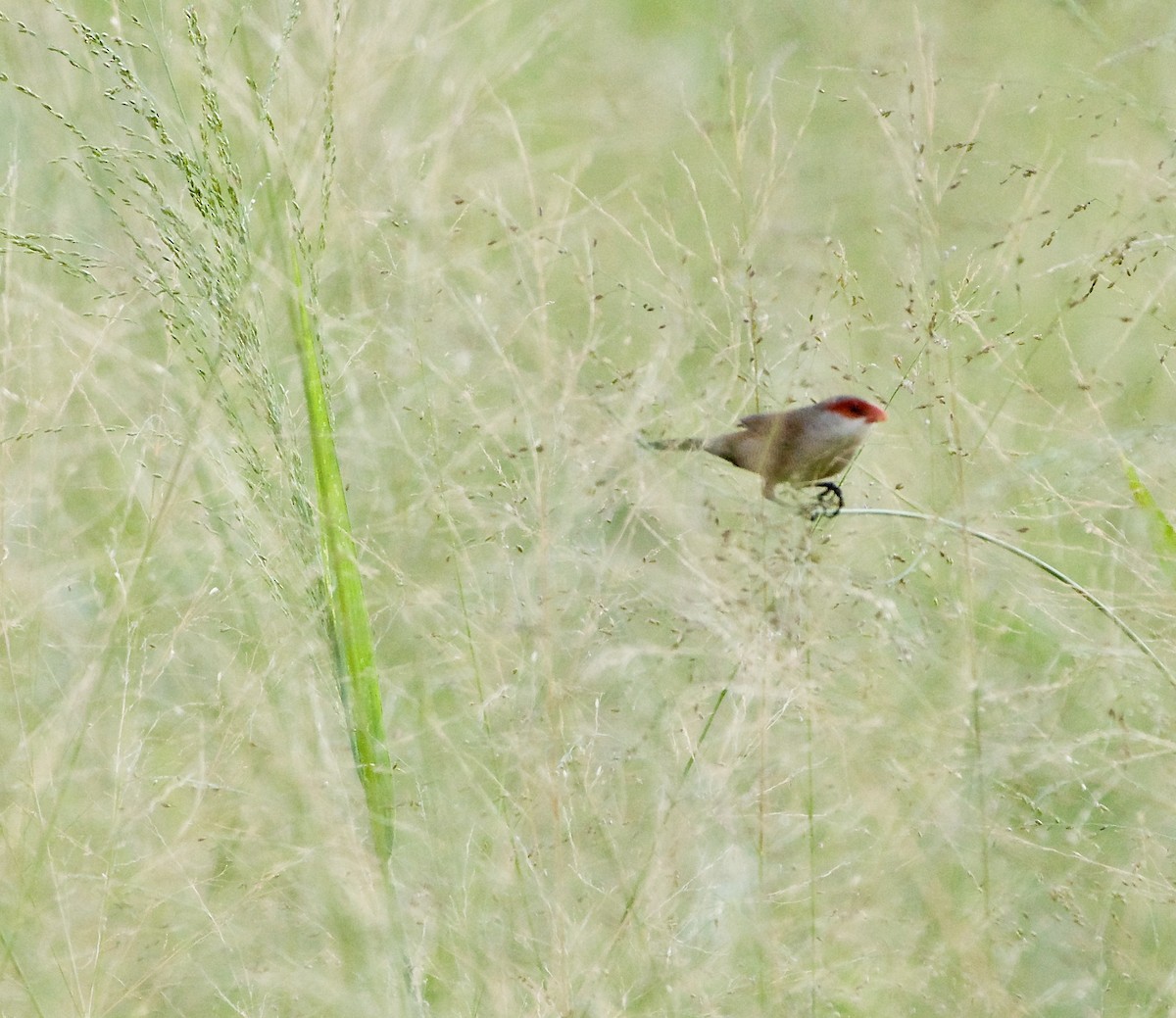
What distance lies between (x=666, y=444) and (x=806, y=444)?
0.25 meters

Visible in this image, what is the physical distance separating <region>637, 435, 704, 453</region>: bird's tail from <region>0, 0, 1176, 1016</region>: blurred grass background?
0.13 feet

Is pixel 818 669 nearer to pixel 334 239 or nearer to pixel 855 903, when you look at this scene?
pixel 855 903

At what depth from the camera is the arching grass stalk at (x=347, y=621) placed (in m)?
1.69

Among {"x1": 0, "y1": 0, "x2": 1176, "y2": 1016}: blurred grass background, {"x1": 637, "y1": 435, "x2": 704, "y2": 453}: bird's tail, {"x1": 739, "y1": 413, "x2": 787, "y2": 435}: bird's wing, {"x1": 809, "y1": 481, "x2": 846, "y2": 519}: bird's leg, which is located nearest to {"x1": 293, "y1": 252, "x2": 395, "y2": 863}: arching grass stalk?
{"x1": 0, "y1": 0, "x2": 1176, "y2": 1016}: blurred grass background

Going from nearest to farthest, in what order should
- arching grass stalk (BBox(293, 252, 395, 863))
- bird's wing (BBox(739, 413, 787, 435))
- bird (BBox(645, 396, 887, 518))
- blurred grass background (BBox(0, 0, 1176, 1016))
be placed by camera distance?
1. arching grass stalk (BBox(293, 252, 395, 863))
2. blurred grass background (BBox(0, 0, 1176, 1016))
3. bird's wing (BBox(739, 413, 787, 435))
4. bird (BBox(645, 396, 887, 518))

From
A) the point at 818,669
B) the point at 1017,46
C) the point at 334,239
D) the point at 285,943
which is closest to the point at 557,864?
the point at 818,669

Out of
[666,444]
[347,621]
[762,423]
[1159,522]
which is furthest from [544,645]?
[1159,522]

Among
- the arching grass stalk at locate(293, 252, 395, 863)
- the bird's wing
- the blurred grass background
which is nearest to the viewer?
the arching grass stalk at locate(293, 252, 395, 863)

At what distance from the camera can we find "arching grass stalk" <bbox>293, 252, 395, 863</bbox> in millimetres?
1688

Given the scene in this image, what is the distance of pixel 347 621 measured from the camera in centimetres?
170

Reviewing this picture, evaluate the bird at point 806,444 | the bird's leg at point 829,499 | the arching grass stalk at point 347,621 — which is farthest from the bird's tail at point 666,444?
the arching grass stalk at point 347,621

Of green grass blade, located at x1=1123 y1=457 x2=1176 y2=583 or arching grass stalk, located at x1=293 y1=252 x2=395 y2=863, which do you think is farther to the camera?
green grass blade, located at x1=1123 y1=457 x2=1176 y2=583

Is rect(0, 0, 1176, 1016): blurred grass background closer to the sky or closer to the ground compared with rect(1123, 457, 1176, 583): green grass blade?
closer to the ground

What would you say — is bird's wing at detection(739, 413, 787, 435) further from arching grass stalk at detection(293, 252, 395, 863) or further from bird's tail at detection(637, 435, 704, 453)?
arching grass stalk at detection(293, 252, 395, 863)
